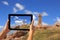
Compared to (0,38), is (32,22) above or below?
above

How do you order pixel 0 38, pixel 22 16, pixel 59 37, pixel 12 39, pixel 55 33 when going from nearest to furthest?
pixel 0 38
pixel 22 16
pixel 12 39
pixel 59 37
pixel 55 33

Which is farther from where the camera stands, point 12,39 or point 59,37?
point 59,37

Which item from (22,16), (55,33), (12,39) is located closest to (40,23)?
(55,33)

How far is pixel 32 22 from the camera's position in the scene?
244cm

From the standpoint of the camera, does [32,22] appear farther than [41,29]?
No

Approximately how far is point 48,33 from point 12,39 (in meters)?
4.07

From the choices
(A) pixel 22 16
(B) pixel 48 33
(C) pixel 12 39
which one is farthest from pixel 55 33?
(A) pixel 22 16

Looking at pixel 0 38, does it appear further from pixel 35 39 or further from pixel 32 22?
pixel 35 39

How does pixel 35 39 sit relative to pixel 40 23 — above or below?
below

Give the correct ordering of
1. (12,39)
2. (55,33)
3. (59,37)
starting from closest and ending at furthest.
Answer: (12,39), (59,37), (55,33)

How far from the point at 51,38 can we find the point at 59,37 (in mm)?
430

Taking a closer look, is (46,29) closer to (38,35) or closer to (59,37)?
(38,35)

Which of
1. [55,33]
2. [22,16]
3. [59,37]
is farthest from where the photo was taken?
[55,33]

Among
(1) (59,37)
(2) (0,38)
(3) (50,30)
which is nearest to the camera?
(2) (0,38)
